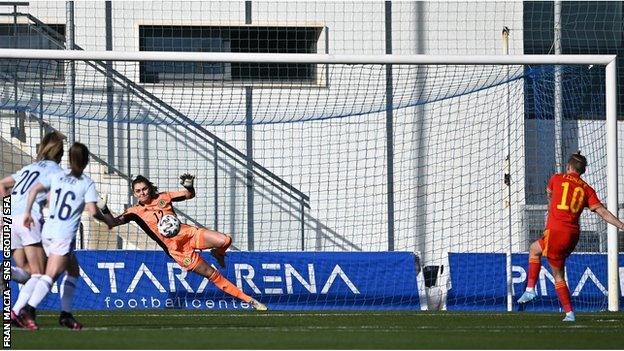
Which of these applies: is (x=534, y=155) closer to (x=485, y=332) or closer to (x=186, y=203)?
(x=186, y=203)

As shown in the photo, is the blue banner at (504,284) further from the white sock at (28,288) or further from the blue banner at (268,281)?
the white sock at (28,288)

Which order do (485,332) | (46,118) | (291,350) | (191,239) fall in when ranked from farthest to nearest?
(46,118) < (191,239) < (485,332) < (291,350)

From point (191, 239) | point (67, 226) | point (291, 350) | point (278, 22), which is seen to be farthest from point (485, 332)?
point (278, 22)

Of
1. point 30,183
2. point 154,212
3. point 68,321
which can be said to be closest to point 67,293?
point 68,321

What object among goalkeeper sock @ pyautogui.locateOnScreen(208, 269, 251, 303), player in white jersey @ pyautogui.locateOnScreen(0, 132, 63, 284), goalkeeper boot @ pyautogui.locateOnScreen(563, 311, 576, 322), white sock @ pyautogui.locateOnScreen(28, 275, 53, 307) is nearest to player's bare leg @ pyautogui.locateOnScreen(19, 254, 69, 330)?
white sock @ pyautogui.locateOnScreen(28, 275, 53, 307)

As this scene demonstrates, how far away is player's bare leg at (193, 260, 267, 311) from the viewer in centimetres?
1536

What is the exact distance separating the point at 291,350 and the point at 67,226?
2.30 meters

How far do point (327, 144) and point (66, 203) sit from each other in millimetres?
10041

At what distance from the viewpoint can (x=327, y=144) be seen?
20703 mm

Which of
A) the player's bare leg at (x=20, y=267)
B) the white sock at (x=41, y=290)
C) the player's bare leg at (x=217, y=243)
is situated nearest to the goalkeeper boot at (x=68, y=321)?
the white sock at (x=41, y=290)

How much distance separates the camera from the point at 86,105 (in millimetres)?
20031

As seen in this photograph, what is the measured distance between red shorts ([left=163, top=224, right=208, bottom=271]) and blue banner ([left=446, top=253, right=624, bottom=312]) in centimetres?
375

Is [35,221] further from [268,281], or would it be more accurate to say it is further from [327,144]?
[327,144]

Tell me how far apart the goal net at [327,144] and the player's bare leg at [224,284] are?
3906 mm
